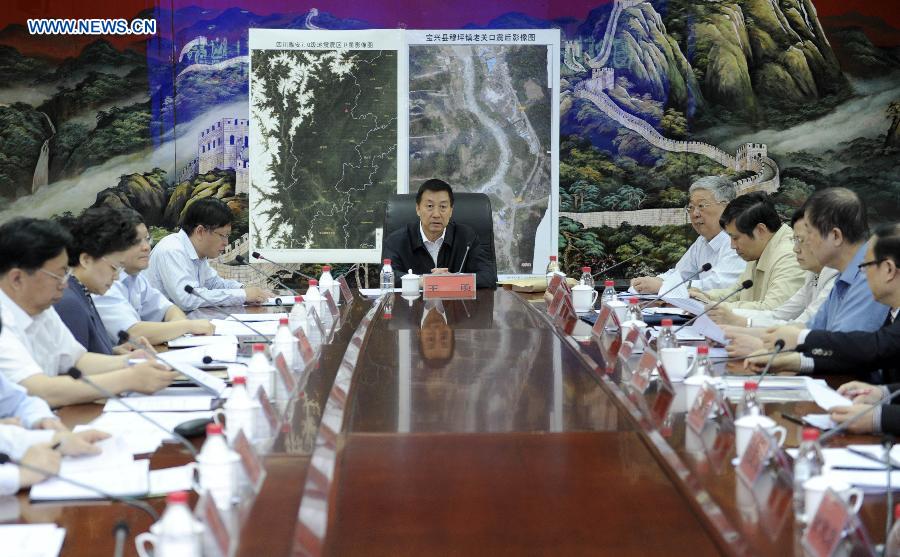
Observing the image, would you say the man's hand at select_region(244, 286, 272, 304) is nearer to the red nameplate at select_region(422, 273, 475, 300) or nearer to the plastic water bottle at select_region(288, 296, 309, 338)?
the red nameplate at select_region(422, 273, 475, 300)

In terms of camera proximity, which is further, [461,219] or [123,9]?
[123,9]

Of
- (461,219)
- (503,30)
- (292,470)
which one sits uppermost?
(503,30)

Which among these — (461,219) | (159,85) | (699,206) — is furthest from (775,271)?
(159,85)

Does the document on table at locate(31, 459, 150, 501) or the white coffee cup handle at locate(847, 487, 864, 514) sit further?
the document on table at locate(31, 459, 150, 501)

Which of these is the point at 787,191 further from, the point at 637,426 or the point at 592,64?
the point at 637,426

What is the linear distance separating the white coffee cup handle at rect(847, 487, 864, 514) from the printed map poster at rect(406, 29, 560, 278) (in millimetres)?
4859

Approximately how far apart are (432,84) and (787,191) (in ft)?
8.08

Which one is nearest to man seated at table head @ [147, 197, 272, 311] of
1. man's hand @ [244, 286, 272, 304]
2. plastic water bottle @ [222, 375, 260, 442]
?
man's hand @ [244, 286, 272, 304]

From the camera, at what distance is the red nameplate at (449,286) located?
4.36 metres

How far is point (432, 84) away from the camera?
6352 mm

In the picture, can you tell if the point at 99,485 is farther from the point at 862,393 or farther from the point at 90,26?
the point at 90,26

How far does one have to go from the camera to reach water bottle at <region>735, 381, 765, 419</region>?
6.04ft

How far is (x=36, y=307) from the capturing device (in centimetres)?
245

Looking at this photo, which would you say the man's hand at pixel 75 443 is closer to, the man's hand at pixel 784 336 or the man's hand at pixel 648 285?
the man's hand at pixel 784 336
